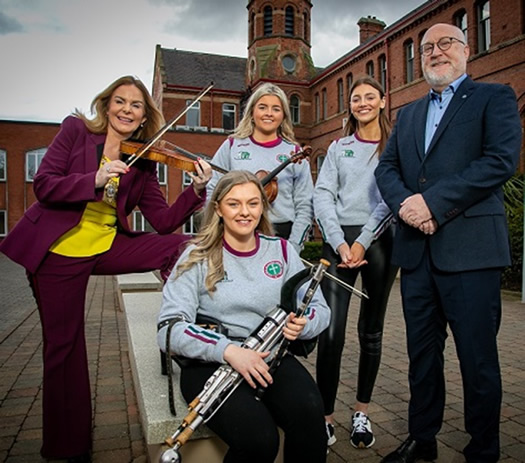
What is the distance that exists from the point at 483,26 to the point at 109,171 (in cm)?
2219

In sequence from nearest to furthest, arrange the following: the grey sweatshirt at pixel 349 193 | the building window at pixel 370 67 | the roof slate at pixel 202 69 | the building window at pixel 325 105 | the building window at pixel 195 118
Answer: the grey sweatshirt at pixel 349 193 → the building window at pixel 370 67 → the building window at pixel 325 105 → the building window at pixel 195 118 → the roof slate at pixel 202 69

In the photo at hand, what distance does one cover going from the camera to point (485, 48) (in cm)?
2066

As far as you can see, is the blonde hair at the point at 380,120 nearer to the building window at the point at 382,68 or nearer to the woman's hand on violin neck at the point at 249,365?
the woman's hand on violin neck at the point at 249,365

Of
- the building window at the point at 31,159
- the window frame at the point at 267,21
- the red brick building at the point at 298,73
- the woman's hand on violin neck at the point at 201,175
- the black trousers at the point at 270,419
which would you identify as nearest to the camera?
the black trousers at the point at 270,419

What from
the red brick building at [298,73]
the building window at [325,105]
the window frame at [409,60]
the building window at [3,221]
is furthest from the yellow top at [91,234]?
the building window at [3,221]

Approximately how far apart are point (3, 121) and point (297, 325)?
34.5 m

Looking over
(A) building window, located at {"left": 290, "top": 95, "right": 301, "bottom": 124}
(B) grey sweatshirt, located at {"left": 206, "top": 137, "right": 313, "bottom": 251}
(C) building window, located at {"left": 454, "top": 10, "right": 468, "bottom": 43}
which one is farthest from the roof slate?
(B) grey sweatshirt, located at {"left": 206, "top": 137, "right": 313, "bottom": 251}

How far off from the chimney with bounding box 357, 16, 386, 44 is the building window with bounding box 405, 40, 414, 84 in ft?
33.9

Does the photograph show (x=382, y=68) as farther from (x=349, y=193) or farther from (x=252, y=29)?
(x=349, y=193)

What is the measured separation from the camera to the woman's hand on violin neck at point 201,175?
9.82 ft

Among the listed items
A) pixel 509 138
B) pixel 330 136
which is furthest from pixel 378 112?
pixel 330 136

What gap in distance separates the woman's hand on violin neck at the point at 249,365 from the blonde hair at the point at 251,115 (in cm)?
176

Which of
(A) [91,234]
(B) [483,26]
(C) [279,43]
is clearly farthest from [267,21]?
(A) [91,234]

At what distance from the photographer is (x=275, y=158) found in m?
3.39
